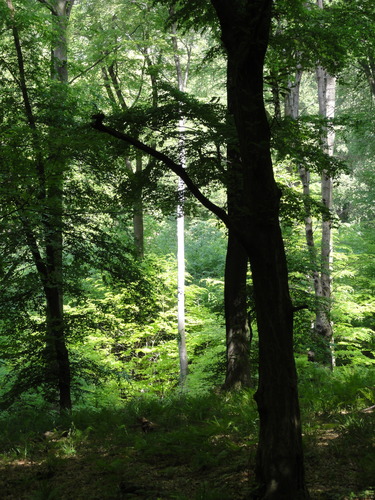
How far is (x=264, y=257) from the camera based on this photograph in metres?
3.62

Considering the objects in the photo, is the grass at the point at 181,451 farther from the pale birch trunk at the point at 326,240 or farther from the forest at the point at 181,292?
the pale birch trunk at the point at 326,240

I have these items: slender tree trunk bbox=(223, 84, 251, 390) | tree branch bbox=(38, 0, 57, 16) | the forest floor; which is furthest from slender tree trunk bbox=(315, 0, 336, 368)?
tree branch bbox=(38, 0, 57, 16)

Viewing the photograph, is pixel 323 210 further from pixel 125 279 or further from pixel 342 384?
pixel 125 279

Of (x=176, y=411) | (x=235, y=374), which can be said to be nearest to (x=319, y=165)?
(x=235, y=374)

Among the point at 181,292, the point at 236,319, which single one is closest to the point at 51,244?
the point at 236,319

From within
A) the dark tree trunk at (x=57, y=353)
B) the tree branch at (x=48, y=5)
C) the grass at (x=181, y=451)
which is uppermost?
the tree branch at (x=48, y=5)

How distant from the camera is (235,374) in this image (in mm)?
7953

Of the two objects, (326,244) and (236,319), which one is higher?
(326,244)

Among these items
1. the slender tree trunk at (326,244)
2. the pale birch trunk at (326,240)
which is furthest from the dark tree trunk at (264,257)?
the pale birch trunk at (326,240)

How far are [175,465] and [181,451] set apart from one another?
251 millimetres

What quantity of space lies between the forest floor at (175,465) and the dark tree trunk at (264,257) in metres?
0.40

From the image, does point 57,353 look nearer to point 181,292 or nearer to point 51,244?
point 51,244

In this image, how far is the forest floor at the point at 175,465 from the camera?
3.80 m

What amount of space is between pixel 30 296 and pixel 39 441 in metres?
2.20
